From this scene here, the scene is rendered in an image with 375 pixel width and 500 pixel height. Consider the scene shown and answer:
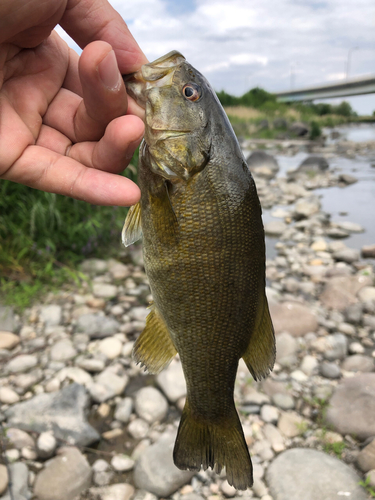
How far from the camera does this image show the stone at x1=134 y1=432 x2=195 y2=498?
2.94 m

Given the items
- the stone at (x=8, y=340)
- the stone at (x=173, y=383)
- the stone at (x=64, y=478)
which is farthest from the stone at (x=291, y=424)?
the stone at (x=8, y=340)

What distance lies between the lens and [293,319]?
15.6 ft

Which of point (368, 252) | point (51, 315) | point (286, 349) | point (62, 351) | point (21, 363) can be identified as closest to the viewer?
point (21, 363)

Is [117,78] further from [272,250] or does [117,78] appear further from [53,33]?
[272,250]

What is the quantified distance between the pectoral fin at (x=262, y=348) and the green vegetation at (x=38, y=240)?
3647 mm

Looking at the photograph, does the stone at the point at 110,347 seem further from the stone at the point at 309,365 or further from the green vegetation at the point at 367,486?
the green vegetation at the point at 367,486

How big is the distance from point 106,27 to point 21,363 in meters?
3.23

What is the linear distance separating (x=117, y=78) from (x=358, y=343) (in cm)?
410

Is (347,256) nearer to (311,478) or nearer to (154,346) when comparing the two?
(311,478)

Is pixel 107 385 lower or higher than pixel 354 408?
higher

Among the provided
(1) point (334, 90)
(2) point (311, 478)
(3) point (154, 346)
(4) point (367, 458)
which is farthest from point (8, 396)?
(1) point (334, 90)

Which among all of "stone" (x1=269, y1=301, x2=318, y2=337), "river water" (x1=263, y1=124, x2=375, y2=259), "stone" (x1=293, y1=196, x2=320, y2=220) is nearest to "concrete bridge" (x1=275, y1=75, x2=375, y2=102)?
"river water" (x1=263, y1=124, x2=375, y2=259)

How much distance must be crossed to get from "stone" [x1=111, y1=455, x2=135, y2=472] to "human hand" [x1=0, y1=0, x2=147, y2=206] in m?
2.23

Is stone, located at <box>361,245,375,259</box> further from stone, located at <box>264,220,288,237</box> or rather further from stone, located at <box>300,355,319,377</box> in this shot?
stone, located at <box>300,355,319,377</box>
